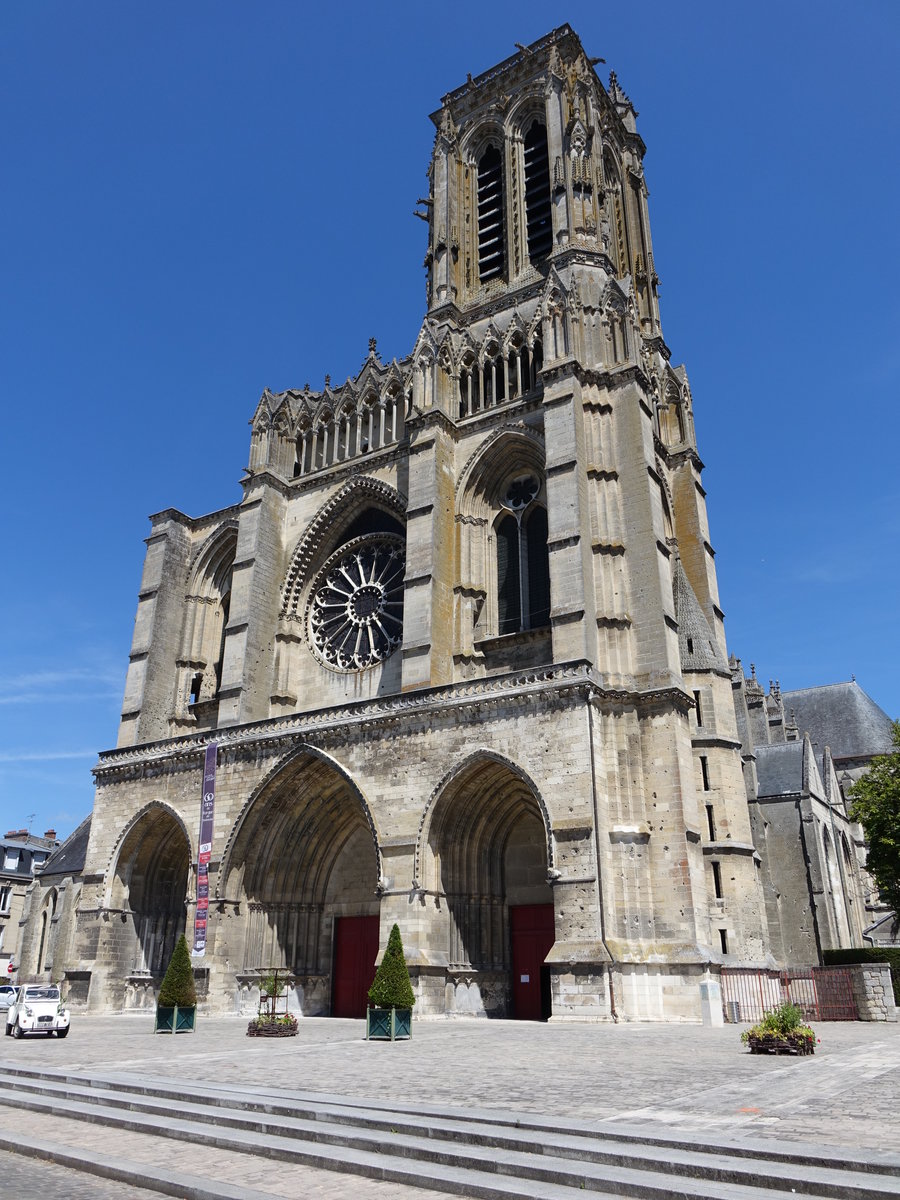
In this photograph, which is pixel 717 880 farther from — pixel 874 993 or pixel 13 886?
pixel 13 886

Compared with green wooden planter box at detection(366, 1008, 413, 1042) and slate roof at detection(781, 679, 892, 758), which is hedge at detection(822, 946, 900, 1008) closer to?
green wooden planter box at detection(366, 1008, 413, 1042)

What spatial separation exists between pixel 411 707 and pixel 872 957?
1217 cm

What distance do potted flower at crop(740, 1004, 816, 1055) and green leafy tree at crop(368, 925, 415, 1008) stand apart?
482cm

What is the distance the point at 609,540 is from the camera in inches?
797

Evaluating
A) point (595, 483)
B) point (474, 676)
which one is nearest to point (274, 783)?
point (474, 676)

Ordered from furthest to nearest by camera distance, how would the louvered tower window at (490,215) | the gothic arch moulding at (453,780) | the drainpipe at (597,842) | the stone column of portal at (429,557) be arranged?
the louvered tower window at (490,215) < the stone column of portal at (429,557) < the gothic arch moulding at (453,780) < the drainpipe at (597,842)

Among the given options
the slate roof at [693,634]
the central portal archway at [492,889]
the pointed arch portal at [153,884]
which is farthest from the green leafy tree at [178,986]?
the slate roof at [693,634]

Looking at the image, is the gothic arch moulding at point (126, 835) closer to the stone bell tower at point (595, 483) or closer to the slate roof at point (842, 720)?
the stone bell tower at point (595, 483)

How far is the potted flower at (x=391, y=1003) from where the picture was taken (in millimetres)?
12859

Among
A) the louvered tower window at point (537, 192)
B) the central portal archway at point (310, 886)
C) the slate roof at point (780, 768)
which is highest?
the louvered tower window at point (537, 192)

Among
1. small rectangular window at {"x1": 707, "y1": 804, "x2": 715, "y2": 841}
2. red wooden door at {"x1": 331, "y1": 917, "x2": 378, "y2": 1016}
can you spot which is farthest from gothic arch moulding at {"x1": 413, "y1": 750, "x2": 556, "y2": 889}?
small rectangular window at {"x1": 707, "y1": 804, "x2": 715, "y2": 841}

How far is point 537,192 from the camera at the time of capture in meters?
28.5

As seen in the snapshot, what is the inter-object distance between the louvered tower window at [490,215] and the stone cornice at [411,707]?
1514cm

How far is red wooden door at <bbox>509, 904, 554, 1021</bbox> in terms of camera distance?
1855 centimetres
